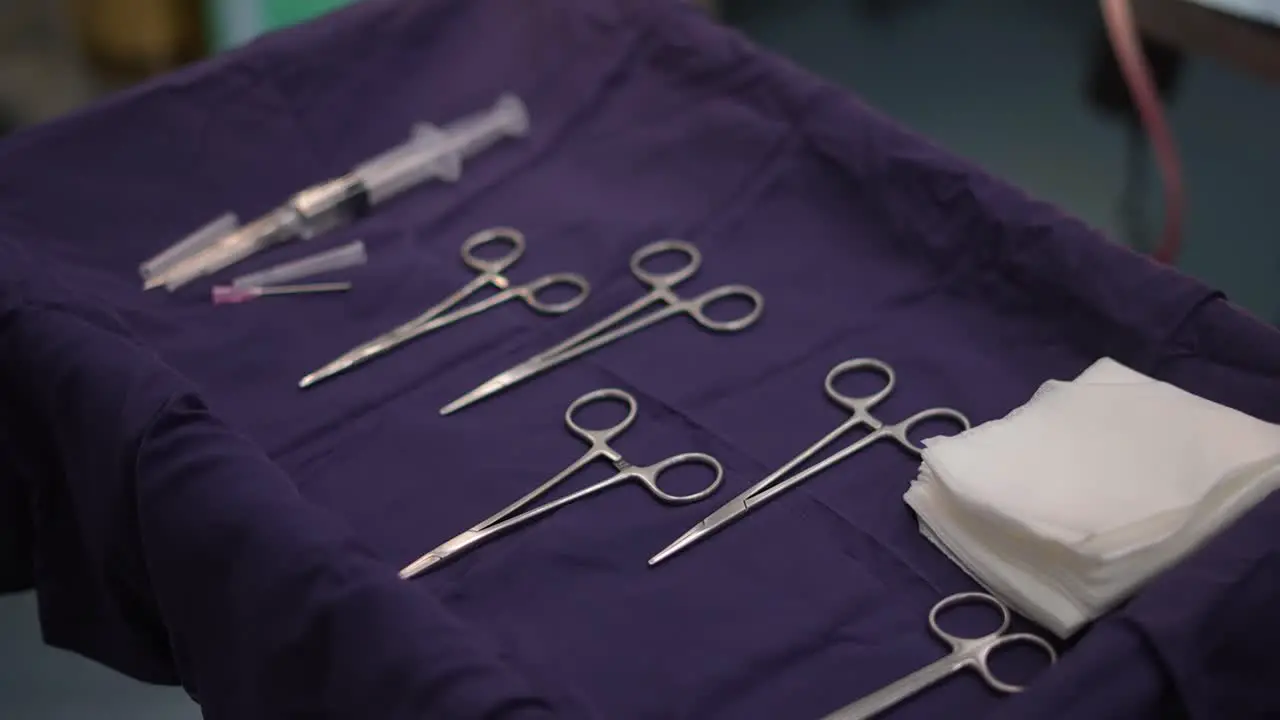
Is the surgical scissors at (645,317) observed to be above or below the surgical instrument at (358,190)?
below

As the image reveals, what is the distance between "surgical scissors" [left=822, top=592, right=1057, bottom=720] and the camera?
718 millimetres

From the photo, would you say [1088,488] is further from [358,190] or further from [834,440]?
[358,190]

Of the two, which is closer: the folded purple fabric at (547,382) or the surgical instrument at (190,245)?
the folded purple fabric at (547,382)

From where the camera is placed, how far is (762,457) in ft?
2.93

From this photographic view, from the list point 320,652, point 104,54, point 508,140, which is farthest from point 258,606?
point 104,54

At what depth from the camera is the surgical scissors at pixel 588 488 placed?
0.82 meters

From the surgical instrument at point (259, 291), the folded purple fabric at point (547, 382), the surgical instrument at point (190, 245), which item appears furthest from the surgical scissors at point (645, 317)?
the surgical instrument at point (190, 245)

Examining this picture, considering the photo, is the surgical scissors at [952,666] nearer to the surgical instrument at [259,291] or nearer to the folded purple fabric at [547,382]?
the folded purple fabric at [547,382]

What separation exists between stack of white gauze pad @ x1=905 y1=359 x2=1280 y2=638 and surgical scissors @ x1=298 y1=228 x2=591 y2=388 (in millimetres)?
338

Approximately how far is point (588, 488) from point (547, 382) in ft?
0.41

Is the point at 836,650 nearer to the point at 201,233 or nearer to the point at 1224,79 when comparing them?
the point at 201,233

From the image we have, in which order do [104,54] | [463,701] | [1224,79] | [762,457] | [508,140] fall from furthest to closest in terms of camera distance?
1. [104,54]
2. [1224,79]
3. [508,140]
4. [762,457]
5. [463,701]

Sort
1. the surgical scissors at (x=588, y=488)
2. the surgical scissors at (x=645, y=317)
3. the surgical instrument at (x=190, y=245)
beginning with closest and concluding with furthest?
the surgical scissors at (x=588, y=488) → the surgical scissors at (x=645, y=317) → the surgical instrument at (x=190, y=245)

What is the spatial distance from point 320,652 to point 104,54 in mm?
1580
